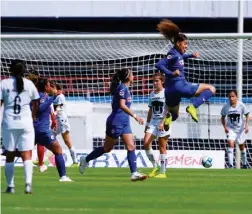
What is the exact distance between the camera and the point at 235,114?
2681 centimetres

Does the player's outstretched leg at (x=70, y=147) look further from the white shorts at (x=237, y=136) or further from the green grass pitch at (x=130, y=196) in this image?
the green grass pitch at (x=130, y=196)

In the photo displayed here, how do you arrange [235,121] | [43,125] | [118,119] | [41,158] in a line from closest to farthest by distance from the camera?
[43,125] → [118,119] → [41,158] → [235,121]

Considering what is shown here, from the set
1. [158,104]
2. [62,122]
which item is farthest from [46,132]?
[62,122]

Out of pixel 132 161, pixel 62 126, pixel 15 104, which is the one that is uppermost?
pixel 15 104

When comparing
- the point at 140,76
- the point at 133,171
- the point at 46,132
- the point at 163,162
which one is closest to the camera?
the point at 46,132

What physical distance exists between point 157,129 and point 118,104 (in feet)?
9.99

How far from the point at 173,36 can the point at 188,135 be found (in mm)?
12071

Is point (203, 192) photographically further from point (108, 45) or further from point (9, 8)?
point (9, 8)

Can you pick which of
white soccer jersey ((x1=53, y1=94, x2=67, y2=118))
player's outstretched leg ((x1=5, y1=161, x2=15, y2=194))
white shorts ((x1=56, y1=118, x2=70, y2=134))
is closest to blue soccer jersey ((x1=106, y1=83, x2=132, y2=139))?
player's outstretched leg ((x1=5, y1=161, x2=15, y2=194))

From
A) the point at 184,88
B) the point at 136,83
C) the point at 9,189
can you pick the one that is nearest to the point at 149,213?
the point at 9,189

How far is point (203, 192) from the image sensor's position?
1544cm

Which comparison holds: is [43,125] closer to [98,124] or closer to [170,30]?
[170,30]

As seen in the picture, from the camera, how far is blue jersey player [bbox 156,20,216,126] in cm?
1733

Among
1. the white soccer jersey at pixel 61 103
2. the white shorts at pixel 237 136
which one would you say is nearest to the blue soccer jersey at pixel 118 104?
the white soccer jersey at pixel 61 103
